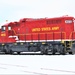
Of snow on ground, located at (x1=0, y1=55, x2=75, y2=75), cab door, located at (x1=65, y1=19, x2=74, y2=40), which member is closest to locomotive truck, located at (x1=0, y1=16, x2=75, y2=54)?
cab door, located at (x1=65, y1=19, x2=74, y2=40)

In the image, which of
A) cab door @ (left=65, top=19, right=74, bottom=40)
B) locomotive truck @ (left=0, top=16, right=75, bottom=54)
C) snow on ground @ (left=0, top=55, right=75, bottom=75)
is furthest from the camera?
cab door @ (left=65, top=19, right=74, bottom=40)

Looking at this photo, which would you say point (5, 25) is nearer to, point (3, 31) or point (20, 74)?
point (3, 31)

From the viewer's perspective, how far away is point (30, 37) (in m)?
25.8

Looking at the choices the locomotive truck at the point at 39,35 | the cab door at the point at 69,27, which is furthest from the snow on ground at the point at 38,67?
the cab door at the point at 69,27

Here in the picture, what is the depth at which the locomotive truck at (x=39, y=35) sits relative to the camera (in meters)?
23.8

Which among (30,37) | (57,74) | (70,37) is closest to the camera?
(57,74)

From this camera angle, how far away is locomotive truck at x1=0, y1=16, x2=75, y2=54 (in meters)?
23.8

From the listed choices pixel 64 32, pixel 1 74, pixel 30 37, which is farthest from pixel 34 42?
pixel 1 74

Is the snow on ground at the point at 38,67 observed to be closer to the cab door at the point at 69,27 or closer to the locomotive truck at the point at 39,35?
the locomotive truck at the point at 39,35

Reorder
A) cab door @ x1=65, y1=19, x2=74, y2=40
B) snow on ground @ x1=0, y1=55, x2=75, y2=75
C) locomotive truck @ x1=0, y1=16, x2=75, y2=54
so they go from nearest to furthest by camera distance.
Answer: snow on ground @ x1=0, y1=55, x2=75, y2=75 < locomotive truck @ x1=0, y1=16, x2=75, y2=54 < cab door @ x1=65, y1=19, x2=74, y2=40

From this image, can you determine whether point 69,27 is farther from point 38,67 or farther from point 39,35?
point 38,67

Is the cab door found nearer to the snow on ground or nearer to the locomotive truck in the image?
the locomotive truck

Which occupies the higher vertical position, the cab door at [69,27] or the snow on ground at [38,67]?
the cab door at [69,27]

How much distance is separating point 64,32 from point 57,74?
47.5 feet
